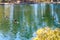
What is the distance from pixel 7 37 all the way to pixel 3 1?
33.0ft

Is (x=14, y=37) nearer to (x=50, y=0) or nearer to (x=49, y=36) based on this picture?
(x=49, y=36)

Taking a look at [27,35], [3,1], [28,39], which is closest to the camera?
[28,39]

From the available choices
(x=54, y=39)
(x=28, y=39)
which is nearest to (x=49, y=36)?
(x=54, y=39)

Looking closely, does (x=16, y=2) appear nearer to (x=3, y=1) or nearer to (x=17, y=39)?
(x=3, y=1)

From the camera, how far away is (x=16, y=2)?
1642 centimetres

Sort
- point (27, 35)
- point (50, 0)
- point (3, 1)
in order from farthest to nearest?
point (50, 0) → point (3, 1) → point (27, 35)

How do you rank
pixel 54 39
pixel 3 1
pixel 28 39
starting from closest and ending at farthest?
pixel 54 39 < pixel 28 39 < pixel 3 1

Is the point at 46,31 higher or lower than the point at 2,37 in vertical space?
higher

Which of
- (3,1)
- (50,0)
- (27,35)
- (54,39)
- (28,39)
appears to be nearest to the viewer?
(54,39)

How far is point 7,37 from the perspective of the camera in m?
6.02

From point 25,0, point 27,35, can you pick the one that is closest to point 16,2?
point 25,0

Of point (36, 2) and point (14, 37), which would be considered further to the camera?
point (36, 2)

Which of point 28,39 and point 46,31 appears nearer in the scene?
point 46,31

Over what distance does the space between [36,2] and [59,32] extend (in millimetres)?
12740
